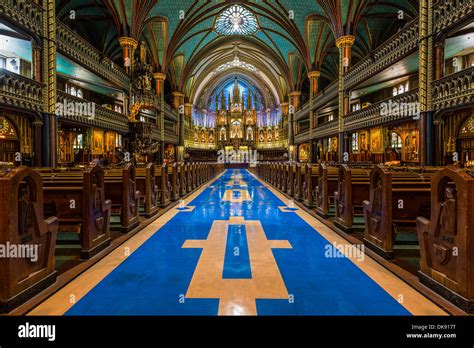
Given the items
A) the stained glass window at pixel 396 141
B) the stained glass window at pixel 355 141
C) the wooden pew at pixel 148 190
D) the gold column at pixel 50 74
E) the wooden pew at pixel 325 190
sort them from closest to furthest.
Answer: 1. the wooden pew at pixel 325 190
2. the wooden pew at pixel 148 190
3. the gold column at pixel 50 74
4. the stained glass window at pixel 396 141
5. the stained glass window at pixel 355 141

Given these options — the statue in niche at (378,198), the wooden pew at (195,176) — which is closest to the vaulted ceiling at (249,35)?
the wooden pew at (195,176)

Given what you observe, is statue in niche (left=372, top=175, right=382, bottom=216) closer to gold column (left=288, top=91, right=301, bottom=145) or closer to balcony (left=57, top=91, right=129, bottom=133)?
balcony (left=57, top=91, right=129, bottom=133)

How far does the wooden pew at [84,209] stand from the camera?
3877 millimetres

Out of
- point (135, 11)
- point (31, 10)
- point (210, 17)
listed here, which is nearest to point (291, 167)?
point (31, 10)

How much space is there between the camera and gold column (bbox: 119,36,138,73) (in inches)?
679

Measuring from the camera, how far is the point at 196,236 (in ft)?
16.7

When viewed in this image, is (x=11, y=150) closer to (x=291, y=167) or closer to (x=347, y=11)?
(x=291, y=167)

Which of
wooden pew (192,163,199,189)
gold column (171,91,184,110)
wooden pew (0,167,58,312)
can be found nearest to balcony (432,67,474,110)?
wooden pew (192,163,199,189)

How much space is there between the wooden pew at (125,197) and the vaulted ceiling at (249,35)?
15.4m

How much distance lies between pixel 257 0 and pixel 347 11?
381 inches

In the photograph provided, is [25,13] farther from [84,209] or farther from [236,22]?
[236,22]

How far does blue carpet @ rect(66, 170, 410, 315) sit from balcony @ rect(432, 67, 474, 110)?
26.5 feet

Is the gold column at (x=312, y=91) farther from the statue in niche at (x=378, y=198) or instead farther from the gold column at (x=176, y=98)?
the statue in niche at (x=378, y=198)

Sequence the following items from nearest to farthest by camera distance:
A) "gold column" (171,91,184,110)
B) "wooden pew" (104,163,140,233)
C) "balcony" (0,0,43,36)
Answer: "wooden pew" (104,163,140,233) → "balcony" (0,0,43,36) → "gold column" (171,91,184,110)
